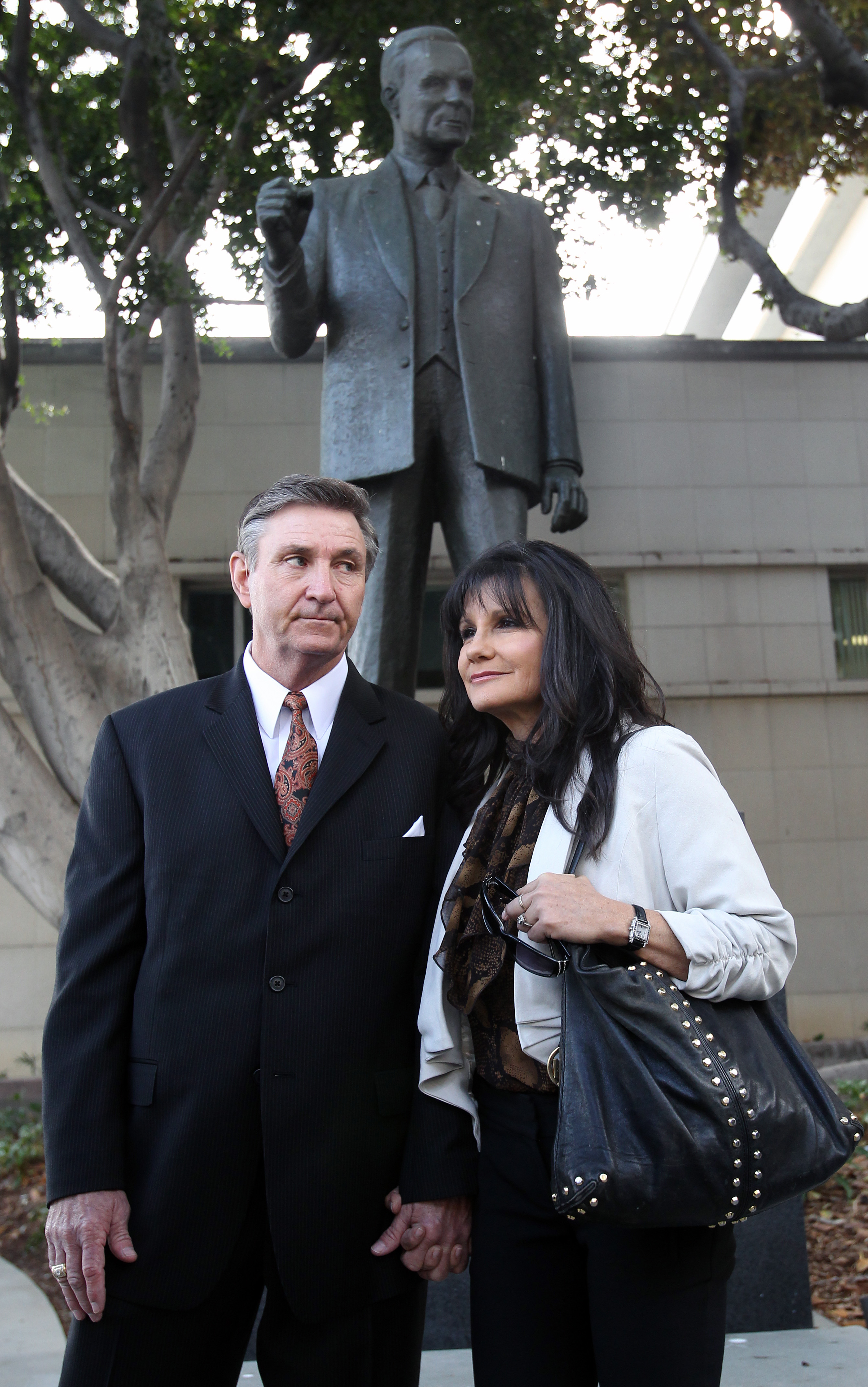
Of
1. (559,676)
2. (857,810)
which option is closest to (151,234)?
(559,676)

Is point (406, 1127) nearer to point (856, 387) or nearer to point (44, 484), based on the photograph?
point (44, 484)

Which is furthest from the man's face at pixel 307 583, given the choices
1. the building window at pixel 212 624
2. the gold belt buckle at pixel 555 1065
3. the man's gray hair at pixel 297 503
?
the building window at pixel 212 624

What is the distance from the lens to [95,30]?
688 centimetres

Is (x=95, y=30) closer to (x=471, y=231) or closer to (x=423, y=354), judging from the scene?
(x=471, y=231)

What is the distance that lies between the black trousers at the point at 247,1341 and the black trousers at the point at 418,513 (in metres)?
2.17

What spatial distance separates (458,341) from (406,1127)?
2704 mm

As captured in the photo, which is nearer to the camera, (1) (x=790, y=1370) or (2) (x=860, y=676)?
(1) (x=790, y=1370)

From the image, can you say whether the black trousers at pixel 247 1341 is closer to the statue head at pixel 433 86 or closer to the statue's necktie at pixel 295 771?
the statue's necktie at pixel 295 771

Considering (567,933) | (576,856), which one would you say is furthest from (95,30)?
(567,933)

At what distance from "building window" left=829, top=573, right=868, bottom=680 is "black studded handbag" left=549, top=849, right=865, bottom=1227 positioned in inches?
378

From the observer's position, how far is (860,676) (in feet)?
34.8

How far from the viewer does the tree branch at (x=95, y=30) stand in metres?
6.85

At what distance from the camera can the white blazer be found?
158 centimetres

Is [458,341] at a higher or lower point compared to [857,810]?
higher
